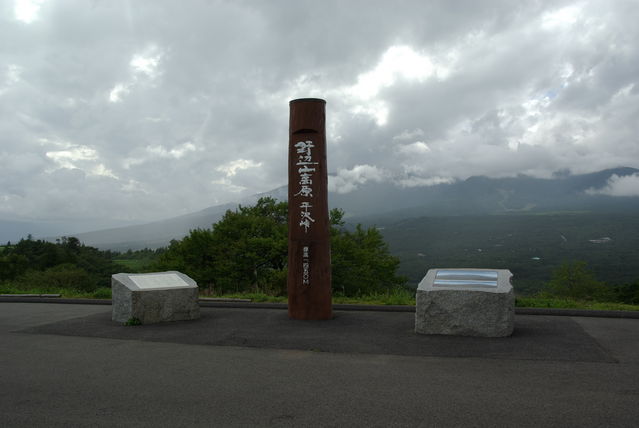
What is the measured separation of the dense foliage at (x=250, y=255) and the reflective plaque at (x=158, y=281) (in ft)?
42.5

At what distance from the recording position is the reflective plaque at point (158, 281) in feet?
31.7

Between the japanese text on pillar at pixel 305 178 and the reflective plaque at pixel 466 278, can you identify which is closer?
the reflective plaque at pixel 466 278

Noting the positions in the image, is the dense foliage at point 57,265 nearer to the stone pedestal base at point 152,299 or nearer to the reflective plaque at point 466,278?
the stone pedestal base at point 152,299

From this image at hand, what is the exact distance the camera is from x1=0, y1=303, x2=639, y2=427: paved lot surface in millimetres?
4398

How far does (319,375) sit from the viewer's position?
5668 mm

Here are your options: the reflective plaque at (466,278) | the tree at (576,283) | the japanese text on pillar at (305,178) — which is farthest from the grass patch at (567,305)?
the tree at (576,283)

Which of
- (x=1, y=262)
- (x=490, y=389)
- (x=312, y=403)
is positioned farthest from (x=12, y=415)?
(x=1, y=262)

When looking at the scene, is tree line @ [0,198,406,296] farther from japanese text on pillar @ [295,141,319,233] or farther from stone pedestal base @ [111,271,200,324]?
japanese text on pillar @ [295,141,319,233]

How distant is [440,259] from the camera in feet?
504

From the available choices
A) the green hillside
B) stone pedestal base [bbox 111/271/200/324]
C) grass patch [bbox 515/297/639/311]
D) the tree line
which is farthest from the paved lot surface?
the green hillside

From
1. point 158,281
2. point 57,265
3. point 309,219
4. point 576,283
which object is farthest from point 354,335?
point 576,283

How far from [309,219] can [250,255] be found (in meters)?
18.0

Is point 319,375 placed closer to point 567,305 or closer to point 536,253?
point 567,305

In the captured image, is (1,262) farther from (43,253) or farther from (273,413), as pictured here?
(273,413)
